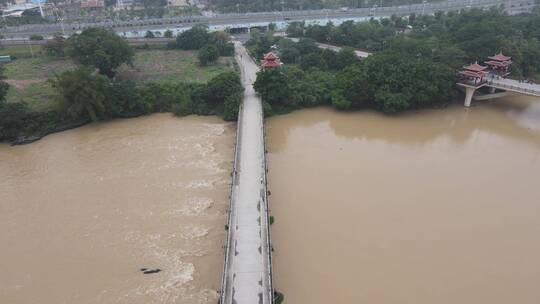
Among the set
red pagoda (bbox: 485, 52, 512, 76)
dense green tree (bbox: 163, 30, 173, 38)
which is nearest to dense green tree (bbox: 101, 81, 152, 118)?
dense green tree (bbox: 163, 30, 173, 38)

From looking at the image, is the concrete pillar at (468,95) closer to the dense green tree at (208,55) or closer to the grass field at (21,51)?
the dense green tree at (208,55)

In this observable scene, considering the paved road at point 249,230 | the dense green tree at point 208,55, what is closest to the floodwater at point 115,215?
the paved road at point 249,230

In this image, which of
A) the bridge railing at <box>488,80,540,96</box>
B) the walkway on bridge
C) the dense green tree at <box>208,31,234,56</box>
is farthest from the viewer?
the dense green tree at <box>208,31,234,56</box>

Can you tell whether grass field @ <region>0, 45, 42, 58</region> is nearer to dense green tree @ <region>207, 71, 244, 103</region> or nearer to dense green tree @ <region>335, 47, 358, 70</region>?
dense green tree @ <region>207, 71, 244, 103</region>

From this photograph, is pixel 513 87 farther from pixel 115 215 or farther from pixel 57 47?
pixel 57 47

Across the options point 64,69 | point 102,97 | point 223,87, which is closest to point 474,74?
point 223,87

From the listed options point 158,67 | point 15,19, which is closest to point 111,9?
point 15,19
